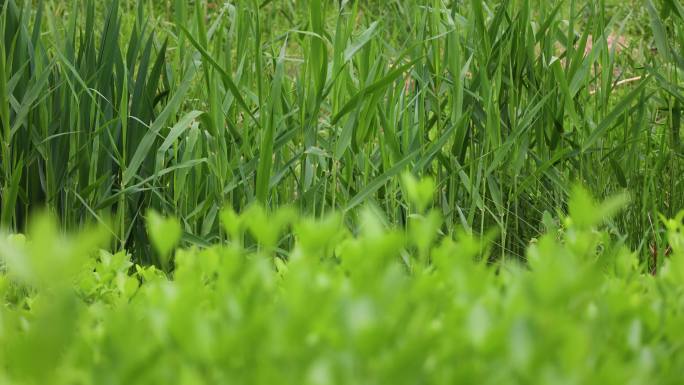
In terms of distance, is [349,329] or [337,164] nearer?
[349,329]

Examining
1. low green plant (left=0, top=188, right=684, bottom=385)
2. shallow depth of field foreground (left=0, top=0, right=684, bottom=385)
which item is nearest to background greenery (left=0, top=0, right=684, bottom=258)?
shallow depth of field foreground (left=0, top=0, right=684, bottom=385)

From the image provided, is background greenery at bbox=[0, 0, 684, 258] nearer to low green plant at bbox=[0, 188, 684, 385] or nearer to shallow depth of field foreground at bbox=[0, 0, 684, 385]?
shallow depth of field foreground at bbox=[0, 0, 684, 385]

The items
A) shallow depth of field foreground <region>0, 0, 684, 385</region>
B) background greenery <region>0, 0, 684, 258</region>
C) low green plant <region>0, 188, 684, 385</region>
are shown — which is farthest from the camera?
background greenery <region>0, 0, 684, 258</region>

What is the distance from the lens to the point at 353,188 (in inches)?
98.0

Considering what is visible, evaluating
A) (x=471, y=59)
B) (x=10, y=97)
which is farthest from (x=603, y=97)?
(x=10, y=97)

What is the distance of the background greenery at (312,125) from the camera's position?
2289mm

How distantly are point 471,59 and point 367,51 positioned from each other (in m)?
0.32

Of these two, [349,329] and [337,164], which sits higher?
[349,329]

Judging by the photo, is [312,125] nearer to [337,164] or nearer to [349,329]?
[337,164]

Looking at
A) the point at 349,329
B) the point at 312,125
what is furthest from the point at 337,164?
the point at 349,329

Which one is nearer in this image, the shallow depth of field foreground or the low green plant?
the low green plant

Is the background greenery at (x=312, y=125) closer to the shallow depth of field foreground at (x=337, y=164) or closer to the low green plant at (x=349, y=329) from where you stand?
the shallow depth of field foreground at (x=337, y=164)

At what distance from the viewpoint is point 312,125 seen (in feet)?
7.63

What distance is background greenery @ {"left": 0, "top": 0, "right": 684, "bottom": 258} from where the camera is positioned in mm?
2289
